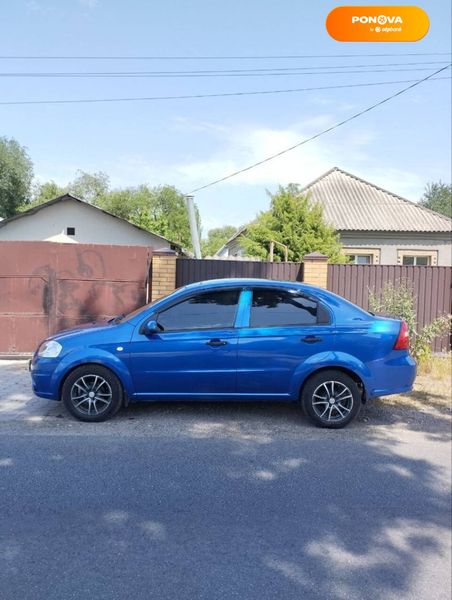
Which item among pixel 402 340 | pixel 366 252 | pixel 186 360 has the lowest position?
pixel 186 360

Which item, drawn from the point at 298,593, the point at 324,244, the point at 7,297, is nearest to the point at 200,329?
the point at 298,593

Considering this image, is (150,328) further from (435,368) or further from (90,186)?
(90,186)

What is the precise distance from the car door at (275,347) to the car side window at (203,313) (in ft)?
0.75

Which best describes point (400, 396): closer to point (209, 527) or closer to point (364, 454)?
point (364, 454)

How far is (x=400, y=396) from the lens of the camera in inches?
278

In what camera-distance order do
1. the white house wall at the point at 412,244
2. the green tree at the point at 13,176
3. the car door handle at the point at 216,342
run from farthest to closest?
the green tree at the point at 13,176 < the white house wall at the point at 412,244 < the car door handle at the point at 216,342

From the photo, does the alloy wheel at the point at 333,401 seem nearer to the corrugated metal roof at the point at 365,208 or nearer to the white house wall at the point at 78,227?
the white house wall at the point at 78,227

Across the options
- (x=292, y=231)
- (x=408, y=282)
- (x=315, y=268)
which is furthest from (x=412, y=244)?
(x=315, y=268)

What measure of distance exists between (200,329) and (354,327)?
1691 mm

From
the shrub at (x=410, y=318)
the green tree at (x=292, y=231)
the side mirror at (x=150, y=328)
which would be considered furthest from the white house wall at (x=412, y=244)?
the side mirror at (x=150, y=328)

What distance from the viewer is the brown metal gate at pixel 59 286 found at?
966 centimetres

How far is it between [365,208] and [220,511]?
22178 mm

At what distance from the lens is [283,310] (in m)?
5.69

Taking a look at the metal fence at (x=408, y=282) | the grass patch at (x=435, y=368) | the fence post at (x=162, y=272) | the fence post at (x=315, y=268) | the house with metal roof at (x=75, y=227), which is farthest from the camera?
the house with metal roof at (x=75, y=227)
